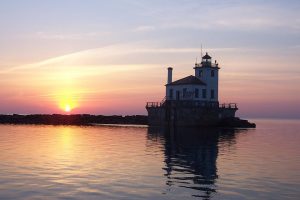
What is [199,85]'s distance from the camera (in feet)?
288

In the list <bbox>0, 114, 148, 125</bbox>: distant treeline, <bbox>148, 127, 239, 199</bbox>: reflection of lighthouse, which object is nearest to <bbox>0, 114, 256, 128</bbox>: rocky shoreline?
<bbox>0, 114, 148, 125</bbox>: distant treeline

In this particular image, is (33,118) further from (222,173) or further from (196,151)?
(222,173)

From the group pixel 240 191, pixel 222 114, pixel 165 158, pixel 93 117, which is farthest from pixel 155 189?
pixel 93 117

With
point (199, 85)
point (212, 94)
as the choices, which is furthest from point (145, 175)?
point (212, 94)

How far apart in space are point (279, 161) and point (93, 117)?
322 ft

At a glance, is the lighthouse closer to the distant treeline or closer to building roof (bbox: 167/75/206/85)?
building roof (bbox: 167/75/206/85)

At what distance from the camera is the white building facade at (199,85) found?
289ft

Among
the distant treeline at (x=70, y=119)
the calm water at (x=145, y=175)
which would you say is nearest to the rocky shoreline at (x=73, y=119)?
the distant treeline at (x=70, y=119)

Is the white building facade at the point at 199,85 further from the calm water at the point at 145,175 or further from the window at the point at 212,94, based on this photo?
the calm water at the point at 145,175

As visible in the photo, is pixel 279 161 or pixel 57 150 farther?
pixel 57 150

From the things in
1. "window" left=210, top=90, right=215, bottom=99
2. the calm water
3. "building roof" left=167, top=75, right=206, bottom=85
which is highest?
"building roof" left=167, top=75, right=206, bottom=85

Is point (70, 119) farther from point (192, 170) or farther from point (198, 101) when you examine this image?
point (192, 170)

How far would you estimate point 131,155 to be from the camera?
37.6 metres

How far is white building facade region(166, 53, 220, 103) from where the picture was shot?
8794 cm
